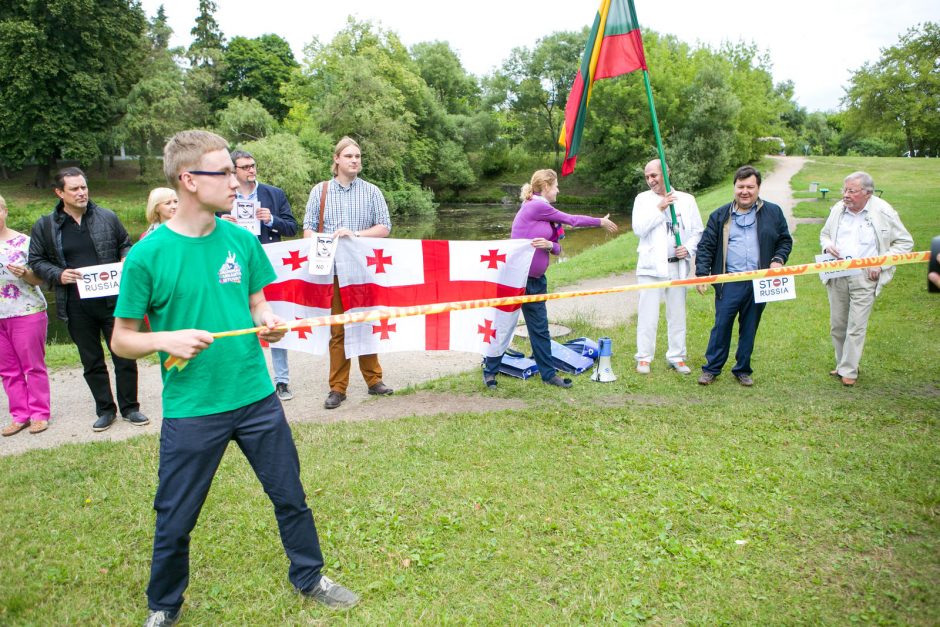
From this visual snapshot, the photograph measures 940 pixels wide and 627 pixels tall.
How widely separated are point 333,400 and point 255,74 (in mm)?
62968

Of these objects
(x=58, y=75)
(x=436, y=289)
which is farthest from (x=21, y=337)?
(x=58, y=75)

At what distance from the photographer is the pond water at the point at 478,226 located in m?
28.7

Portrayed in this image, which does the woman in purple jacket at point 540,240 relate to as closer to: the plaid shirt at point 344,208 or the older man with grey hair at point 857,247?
the plaid shirt at point 344,208

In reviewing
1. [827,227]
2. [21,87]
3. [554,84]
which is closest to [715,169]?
[554,84]

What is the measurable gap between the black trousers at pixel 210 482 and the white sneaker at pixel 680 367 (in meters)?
5.26

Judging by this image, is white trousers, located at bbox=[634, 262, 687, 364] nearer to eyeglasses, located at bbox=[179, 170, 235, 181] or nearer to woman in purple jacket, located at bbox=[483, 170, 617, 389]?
woman in purple jacket, located at bbox=[483, 170, 617, 389]

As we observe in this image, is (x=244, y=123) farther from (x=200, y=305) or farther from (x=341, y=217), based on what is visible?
(x=200, y=305)

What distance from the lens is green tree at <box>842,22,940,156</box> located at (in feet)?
111

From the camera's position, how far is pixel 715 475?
4.64 meters

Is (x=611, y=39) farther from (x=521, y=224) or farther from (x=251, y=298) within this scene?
(x=251, y=298)

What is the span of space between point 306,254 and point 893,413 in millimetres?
6025

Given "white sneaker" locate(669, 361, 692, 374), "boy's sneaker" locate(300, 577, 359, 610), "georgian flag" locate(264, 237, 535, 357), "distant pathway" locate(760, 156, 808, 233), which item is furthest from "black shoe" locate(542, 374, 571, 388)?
"distant pathway" locate(760, 156, 808, 233)

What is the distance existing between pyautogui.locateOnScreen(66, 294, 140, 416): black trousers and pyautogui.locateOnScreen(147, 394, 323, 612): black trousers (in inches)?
138

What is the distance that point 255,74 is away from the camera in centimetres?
6116
